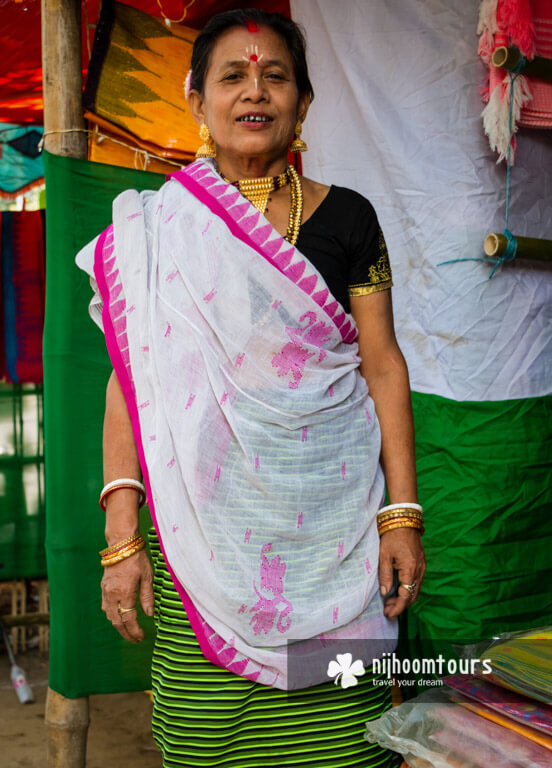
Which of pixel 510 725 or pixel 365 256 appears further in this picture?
pixel 365 256

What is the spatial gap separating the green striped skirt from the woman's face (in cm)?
88

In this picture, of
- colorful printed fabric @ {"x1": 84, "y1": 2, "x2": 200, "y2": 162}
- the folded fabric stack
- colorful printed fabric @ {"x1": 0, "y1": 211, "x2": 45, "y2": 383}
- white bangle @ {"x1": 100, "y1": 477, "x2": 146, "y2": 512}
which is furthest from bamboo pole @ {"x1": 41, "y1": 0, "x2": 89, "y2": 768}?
colorful printed fabric @ {"x1": 0, "y1": 211, "x2": 45, "y2": 383}

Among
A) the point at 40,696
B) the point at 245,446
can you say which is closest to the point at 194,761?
the point at 245,446

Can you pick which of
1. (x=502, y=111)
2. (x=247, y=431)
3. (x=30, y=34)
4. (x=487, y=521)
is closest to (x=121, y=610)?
(x=247, y=431)

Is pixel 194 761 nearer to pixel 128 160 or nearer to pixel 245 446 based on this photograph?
pixel 245 446

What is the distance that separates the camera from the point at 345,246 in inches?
62.1

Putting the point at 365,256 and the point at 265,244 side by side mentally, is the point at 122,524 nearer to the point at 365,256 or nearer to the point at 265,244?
the point at 265,244

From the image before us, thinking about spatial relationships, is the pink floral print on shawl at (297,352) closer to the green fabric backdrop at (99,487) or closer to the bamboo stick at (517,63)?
the green fabric backdrop at (99,487)

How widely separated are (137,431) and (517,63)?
4.99 feet

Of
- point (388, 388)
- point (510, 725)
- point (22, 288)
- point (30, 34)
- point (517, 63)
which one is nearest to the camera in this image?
point (510, 725)

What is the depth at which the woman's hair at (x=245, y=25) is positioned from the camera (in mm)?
1584

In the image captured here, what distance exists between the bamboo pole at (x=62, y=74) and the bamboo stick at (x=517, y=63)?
1.21m

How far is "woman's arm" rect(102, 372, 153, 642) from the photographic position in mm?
1478

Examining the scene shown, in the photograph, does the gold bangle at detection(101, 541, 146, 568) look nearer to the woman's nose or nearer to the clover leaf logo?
the clover leaf logo
